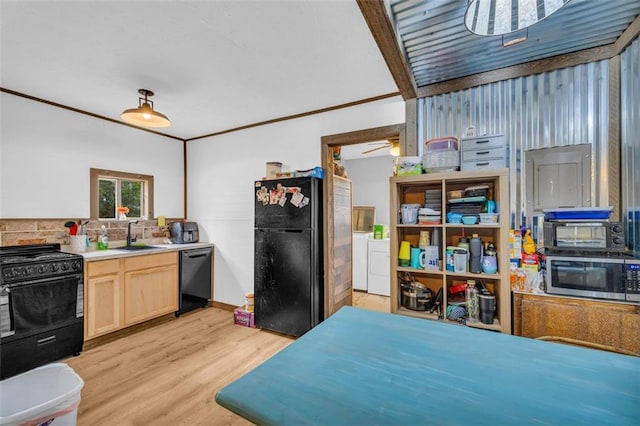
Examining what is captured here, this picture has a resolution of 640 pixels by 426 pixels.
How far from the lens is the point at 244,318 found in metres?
3.30

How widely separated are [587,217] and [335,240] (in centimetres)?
208

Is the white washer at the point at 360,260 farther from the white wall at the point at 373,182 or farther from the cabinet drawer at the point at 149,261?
the cabinet drawer at the point at 149,261

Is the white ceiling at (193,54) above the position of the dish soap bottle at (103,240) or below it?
above

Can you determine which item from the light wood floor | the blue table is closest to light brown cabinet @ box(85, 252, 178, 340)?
the light wood floor

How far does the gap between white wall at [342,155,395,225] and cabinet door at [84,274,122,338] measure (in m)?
3.98

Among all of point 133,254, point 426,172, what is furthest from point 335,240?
point 133,254

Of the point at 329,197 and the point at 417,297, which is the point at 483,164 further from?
the point at 329,197

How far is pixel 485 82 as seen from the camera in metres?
2.28

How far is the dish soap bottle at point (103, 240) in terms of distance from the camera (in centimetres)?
321

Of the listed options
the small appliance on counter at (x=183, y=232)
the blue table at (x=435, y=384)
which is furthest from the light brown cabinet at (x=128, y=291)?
the blue table at (x=435, y=384)

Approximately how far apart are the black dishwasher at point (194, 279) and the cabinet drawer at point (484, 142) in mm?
3424

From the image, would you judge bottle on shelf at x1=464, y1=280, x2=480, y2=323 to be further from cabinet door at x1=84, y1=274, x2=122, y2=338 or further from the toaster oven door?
cabinet door at x1=84, y1=274, x2=122, y2=338

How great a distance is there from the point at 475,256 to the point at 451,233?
1.18 ft

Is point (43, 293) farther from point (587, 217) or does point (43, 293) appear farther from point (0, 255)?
point (587, 217)
